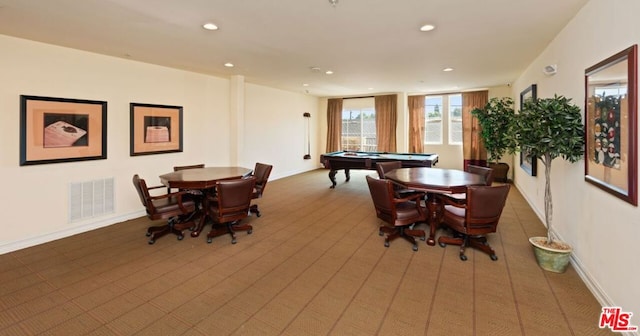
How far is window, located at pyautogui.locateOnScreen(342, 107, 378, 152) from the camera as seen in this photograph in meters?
10.2

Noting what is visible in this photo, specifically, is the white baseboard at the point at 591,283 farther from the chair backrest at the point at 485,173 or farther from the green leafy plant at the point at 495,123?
the green leafy plant at the point at 495,123

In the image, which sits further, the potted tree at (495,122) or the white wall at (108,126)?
the potted tree at (495,122)

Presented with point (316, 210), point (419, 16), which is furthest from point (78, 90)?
point (419, 16)

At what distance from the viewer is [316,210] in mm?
5309

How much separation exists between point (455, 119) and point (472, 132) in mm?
742

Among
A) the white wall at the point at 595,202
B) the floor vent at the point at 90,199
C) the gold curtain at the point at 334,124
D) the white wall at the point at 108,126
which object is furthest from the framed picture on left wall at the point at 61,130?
the gold curtain at the point at 334,124

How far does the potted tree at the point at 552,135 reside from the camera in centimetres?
271

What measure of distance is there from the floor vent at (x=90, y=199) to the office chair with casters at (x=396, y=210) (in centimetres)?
399

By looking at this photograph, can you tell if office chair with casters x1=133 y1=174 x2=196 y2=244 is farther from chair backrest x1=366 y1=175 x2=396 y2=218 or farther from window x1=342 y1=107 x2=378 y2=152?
window x1=342 y1=107 x2=378 y2=152

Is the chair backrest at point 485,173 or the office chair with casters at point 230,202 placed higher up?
→ the chair backrest at point 485,173

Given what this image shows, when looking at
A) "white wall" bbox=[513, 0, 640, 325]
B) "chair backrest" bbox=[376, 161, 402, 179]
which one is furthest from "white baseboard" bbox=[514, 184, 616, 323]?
"chair backrest" bbox=[376, 161, 402, 179]

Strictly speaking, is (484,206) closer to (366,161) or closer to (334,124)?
(366,161)

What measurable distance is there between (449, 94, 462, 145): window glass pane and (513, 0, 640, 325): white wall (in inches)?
201

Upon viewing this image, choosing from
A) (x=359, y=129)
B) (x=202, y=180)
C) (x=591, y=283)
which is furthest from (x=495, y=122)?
(x=202, y=180)
